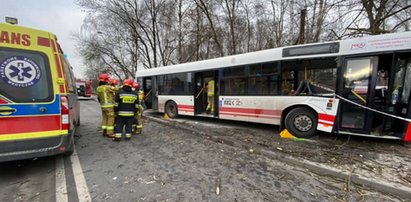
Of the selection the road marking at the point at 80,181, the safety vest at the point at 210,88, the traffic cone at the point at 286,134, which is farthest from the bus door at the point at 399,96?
the road marking at the point at 80,181

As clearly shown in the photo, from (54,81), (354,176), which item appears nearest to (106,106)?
(54,81)

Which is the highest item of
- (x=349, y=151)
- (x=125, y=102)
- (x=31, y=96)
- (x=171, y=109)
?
(x=31, y=96)

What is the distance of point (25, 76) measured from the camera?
316 centimetres

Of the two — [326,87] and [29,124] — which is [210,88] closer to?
[326,87]

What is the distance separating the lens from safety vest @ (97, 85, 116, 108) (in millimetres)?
5846

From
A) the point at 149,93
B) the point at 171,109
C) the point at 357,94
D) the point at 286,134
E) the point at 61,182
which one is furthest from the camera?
the point at 149,93

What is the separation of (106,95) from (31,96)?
2.70 meters

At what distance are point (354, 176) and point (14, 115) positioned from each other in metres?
5.49

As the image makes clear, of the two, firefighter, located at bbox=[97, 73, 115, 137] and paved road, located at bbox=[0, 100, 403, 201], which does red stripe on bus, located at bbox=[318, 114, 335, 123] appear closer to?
paved road, located at bbox=[0, 100, 403, 201]

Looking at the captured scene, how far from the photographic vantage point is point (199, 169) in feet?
12.3

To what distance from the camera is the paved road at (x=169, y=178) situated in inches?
111

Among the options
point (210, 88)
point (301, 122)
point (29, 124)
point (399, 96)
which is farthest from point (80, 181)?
point (399, 96)

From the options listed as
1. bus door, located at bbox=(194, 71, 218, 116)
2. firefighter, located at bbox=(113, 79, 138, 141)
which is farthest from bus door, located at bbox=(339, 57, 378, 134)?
firefighter, located at bbox=(113, 79, 138, 141)

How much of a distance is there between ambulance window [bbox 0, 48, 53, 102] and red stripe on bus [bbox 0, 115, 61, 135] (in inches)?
11.9
